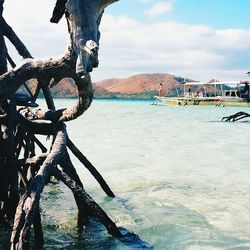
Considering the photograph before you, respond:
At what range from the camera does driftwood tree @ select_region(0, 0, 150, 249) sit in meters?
2.81

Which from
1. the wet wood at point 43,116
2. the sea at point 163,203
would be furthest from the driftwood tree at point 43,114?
the sea at point 163,203

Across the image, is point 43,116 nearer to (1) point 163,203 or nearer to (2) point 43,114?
(2) point 43,114

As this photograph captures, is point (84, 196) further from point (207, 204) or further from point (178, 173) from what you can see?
point (178, 173)

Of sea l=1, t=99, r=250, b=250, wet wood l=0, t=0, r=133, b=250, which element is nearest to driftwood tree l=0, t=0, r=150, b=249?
wet wood l=0, t=0, r=133, b=250

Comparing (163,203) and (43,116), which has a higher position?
(43,116)

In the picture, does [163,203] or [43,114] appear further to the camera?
[163,203]

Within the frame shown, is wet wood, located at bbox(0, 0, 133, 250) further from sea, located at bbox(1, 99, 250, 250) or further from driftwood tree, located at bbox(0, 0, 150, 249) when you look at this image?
sea, located at bbox(1, 99, 250, 250)

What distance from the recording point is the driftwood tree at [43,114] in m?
2.81

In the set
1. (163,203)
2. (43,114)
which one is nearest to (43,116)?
(43,114)

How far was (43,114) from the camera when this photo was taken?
4.63 m

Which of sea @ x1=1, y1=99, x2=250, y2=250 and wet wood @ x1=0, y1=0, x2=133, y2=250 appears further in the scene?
sea @ x1=1, y1=99, x2=250, y2=250

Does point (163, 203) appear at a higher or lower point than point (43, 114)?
lower

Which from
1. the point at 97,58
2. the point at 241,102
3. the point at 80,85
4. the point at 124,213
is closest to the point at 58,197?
the point at 124,213

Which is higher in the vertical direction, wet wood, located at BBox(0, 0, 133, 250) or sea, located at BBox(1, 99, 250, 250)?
wet wood, located at BBox(0, 0, 133, 250)
